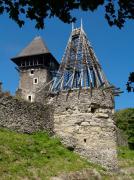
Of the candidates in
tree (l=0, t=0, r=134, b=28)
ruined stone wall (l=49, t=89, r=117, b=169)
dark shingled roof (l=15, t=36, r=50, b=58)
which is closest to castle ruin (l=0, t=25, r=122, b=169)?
ruined stone wall (l=49, t=89, r=117, b=169)

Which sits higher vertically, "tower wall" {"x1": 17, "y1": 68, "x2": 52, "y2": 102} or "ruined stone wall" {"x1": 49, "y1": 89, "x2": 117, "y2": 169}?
"tower wall" {"x1": 17, "y1": 68, "x2": 52, "y2": 102}

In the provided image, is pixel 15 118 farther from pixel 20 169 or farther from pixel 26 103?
pixel 20 169

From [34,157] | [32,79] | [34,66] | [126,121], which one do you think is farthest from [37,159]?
[32,79]

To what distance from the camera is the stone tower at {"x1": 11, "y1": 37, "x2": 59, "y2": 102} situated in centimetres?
5475

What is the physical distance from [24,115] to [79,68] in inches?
198

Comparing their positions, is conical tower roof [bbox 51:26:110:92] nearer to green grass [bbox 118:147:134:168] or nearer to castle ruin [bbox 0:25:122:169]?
castle ruin [bbox 0:25:122:169]

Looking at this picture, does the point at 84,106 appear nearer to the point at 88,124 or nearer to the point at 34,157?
the point at 88,124

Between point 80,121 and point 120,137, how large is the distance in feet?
45.6

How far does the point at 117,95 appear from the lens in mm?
24922

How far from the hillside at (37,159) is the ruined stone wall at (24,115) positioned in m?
0.51

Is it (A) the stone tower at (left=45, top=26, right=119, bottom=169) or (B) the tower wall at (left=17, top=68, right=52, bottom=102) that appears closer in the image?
(A) the stone tower at (left=45, top=26, right=119, bottom=169)

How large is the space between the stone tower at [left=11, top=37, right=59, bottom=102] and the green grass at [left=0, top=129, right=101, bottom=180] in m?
32.8

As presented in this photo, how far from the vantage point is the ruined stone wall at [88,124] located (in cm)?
2223

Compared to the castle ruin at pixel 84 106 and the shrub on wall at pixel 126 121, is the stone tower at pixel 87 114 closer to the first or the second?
the castle ruin at pixel 84 106
